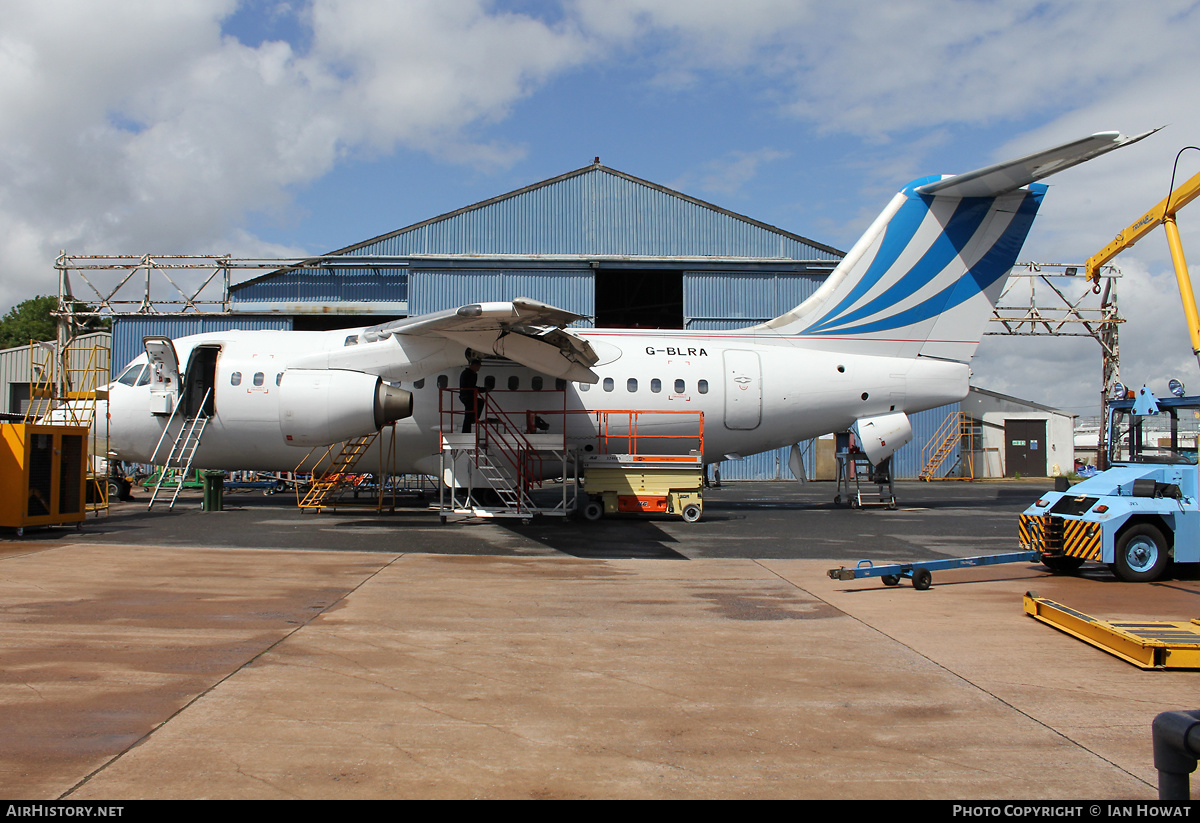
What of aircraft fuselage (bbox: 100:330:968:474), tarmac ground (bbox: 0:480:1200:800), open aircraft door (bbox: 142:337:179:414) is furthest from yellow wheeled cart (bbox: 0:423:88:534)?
aircraft fuselage (bbox: 100:330:968:474)

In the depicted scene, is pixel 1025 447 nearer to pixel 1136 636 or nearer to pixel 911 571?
pixel 911 571

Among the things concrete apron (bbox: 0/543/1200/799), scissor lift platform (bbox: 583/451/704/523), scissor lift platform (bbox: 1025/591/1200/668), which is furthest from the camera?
scissor lift platform (bbox: 583/451/704/523)

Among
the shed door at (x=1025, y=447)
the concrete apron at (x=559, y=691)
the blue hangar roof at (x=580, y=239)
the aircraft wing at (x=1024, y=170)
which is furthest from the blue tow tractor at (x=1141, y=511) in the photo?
the shed door at (x=1025, y=447)

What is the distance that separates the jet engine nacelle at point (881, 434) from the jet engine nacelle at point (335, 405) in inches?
397

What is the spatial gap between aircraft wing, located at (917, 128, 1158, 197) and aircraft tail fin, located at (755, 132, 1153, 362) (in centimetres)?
21

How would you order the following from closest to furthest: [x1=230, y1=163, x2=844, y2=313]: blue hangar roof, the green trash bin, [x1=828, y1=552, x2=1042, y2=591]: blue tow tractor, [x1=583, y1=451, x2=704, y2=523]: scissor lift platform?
[x1=828, y1=552, x2=1042, y2=591]: blue tow tractor < [x1=583, y1=451, x2=704, y2=523]: scissor lift platform < the green trash bin < [x1=230, y1=163, x2=844, y2=313]: blue hangar roof

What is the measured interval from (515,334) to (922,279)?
9.52 m

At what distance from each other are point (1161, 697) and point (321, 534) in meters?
11.5

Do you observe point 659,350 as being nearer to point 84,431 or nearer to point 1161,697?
point 84,431

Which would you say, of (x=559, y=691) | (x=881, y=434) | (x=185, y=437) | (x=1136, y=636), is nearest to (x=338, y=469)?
(x=185, y=437)

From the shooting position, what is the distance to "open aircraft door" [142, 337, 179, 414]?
1582 cm

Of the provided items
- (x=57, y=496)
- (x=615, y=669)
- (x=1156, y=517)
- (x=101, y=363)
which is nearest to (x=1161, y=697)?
(x=615, y=669)

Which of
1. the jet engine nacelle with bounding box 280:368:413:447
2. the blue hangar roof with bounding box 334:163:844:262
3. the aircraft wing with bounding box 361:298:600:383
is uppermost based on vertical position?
the blue hangar roof with bounding box 334:163:844:262

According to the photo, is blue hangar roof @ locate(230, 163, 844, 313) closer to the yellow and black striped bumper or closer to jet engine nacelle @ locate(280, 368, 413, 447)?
jet engine nacelle @ locate(280, 368, 413, 447)
